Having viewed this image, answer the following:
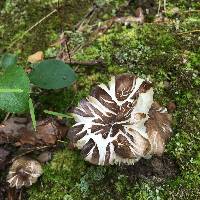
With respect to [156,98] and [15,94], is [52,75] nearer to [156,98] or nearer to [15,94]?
[15,94]

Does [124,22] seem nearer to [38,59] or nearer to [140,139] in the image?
[38,59]

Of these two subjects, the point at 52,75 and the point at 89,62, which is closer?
the point at 52,75

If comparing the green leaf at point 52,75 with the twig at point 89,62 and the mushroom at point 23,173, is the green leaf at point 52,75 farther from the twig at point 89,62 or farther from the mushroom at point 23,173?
the mushroom at point 23,173

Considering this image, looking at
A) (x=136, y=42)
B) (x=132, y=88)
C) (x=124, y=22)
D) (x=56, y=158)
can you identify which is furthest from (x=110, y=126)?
(x=124, y=22)

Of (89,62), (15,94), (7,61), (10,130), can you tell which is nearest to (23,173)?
(10,130)

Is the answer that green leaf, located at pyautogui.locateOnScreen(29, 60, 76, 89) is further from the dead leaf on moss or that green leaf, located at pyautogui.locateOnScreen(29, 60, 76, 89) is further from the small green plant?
the dead leaf on moss

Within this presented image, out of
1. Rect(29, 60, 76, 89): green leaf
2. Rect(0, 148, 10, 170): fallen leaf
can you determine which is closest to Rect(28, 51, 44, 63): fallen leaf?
Rect(29, 60, 76, 89): green leaf

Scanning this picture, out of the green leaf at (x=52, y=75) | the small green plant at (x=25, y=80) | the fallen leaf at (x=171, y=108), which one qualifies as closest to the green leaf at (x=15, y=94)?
the small green plant at (x=25, y=80)
